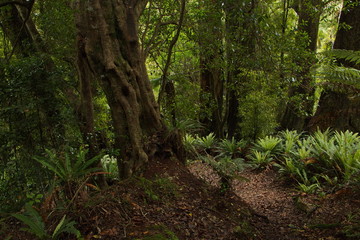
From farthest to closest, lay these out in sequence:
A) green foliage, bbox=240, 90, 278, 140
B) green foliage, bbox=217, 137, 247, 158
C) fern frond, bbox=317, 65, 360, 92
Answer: green foliage, bbox=217, 137, 247, 158, green foliage, bbox=240, 90, 278, 140, fern frond, bbox=317, 65, 360, 92

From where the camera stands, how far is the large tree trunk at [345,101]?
26.6 ft

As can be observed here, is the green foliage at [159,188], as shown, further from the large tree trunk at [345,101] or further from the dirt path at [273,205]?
the large tree trunk at [345,101]

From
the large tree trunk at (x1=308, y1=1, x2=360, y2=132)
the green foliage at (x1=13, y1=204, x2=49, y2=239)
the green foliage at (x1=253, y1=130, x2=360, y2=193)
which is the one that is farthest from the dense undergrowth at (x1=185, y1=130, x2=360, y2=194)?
the green foliage at (x1=13, y1=204, x2=49, y2=239)

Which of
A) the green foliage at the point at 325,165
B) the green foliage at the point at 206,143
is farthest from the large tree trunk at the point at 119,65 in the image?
the green foliage at the point at 206,143

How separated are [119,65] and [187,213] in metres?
2.52

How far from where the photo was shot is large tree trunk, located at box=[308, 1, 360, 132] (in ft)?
26.6

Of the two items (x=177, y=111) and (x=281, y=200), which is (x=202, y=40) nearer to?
(x=177, y=111)

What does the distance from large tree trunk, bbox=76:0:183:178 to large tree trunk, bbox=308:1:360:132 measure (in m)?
6.02

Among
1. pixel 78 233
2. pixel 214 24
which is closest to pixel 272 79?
pixel 214 24

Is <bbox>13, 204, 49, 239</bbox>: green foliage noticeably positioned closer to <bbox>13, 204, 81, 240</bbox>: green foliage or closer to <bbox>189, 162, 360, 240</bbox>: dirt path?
<bbox>13, 204, 81, 240</bbox>: green foliage

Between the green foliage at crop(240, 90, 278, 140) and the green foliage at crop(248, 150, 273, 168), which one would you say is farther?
the green foliage at crop(240, 90, 278, 140)

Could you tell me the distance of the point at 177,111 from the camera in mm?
9281

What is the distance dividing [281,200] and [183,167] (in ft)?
8.14

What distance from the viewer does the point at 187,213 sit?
3711mm
